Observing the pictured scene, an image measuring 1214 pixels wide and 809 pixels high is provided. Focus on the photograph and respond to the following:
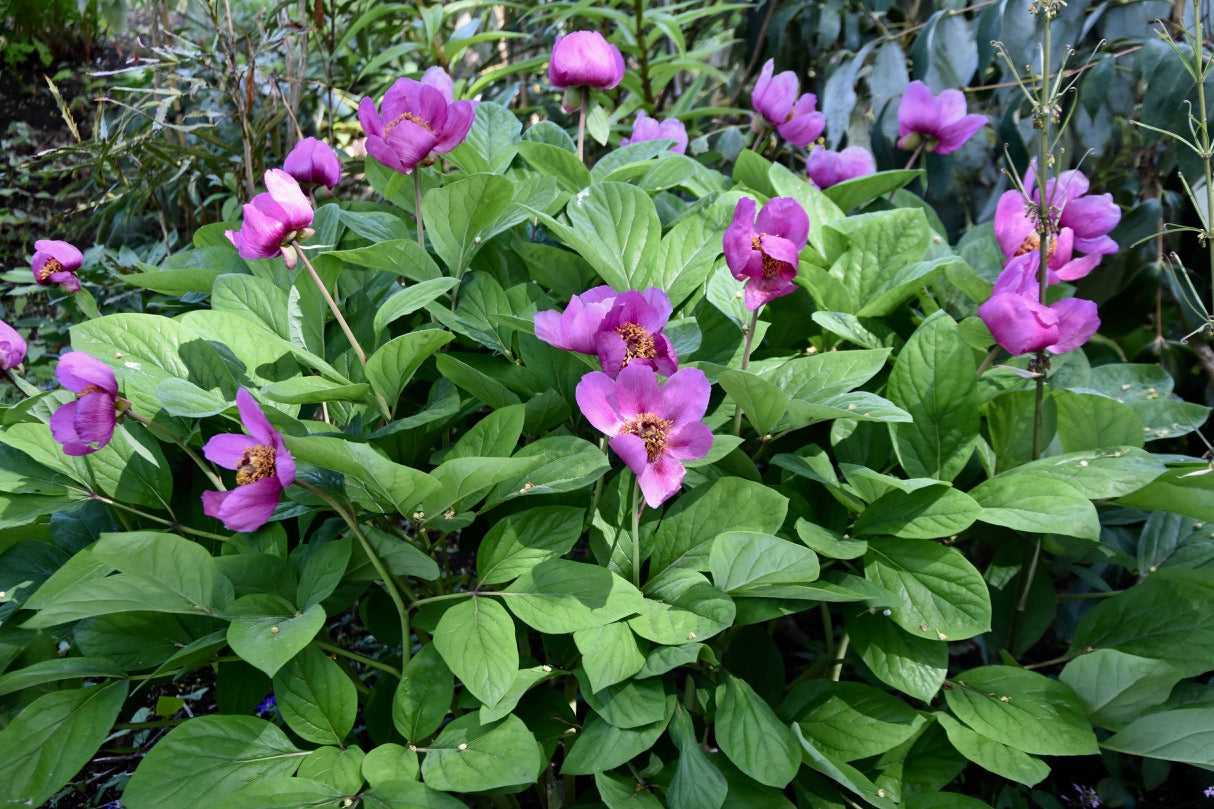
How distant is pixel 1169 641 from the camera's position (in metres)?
1.04

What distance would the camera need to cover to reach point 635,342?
89 centimetres

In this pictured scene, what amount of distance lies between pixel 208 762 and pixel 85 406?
0.35m

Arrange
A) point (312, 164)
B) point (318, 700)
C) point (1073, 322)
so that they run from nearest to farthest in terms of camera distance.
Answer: point (318, 700)
point (1073, 322)
point (312, 164)

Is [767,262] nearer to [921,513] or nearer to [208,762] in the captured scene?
[921,513]

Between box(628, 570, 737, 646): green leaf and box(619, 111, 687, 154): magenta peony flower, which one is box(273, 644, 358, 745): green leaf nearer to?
box(628, 570, 737, 646): green leaf

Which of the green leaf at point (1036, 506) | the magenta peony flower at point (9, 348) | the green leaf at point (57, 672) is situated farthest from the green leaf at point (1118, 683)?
the magenta peony flower at point (9, 348)

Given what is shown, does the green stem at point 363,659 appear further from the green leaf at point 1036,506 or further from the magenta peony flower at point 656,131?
the magenta peony flower at point 656,131

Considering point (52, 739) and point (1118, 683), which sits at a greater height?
point (52, 739)

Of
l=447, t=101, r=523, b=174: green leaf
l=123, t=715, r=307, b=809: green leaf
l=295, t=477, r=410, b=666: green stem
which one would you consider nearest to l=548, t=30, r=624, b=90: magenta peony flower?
l=447, t=101, r=523, b=174: green leaf

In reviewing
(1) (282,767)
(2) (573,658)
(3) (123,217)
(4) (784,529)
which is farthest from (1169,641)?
(3) (123,217)

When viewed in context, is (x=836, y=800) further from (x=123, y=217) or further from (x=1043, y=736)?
(x=123, y=217)

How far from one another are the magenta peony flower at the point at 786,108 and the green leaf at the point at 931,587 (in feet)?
2.58

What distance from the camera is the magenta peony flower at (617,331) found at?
0.88 metres

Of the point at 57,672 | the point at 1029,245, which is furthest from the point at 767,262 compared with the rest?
the point at 57,672
